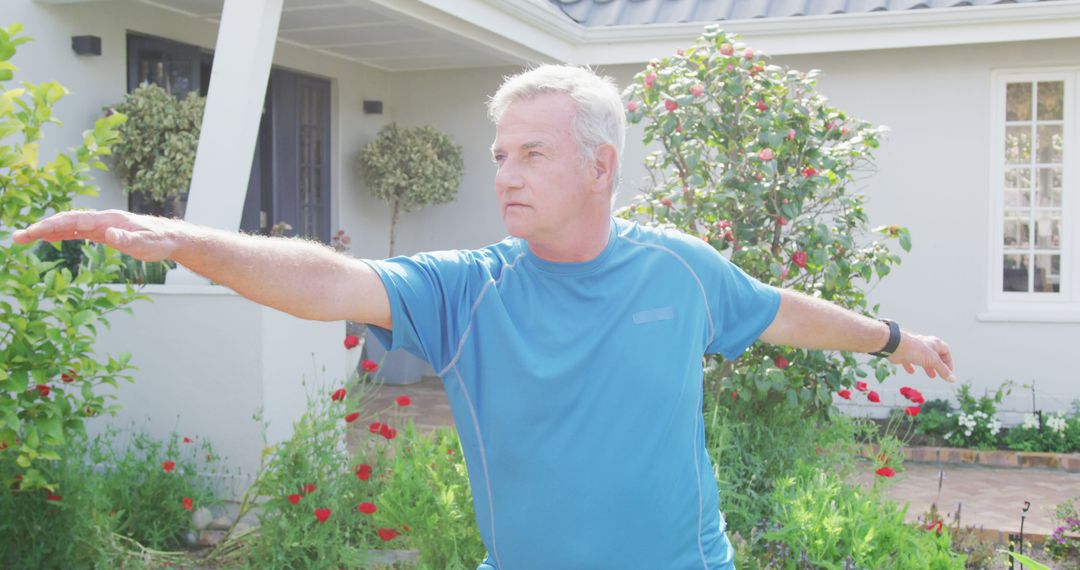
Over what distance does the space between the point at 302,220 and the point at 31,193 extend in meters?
5.08

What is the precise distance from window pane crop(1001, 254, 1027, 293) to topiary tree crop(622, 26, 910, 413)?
145 inches

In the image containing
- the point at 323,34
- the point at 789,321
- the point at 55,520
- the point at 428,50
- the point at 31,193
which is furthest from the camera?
the point at 428,50

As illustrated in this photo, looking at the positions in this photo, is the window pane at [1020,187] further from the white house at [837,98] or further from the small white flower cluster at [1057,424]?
the small white flower cluster at [1057,424]

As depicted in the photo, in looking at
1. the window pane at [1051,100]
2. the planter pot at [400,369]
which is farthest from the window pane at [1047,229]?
the planter pot at [400,369]

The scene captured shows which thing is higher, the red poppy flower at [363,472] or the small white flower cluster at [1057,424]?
the red poppy flower at [363,472]

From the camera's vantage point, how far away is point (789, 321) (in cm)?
245

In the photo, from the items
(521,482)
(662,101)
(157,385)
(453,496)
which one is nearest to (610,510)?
(521,482)

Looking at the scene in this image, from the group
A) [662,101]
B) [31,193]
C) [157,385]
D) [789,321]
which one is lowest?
[157,385]

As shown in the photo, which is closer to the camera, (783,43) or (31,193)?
(31,193)

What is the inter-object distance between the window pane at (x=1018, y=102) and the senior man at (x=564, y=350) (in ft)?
22.7

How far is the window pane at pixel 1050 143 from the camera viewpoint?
8.00 m

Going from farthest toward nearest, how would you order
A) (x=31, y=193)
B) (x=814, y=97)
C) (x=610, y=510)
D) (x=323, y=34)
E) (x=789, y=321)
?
1. (x=323, y=34)
2. (x=814, y=97)
3. (x=31, y=193)
4. (x=789, y=321)
5. (x=610, y=510)

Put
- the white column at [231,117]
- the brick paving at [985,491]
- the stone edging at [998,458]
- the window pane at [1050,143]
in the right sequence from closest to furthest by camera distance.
Answer: the white column at [231,117], the brick paving at [985,491], the stone edging at [998,458], the window pane at [1050,143]

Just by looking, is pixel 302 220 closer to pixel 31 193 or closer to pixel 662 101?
pixel 662 101
